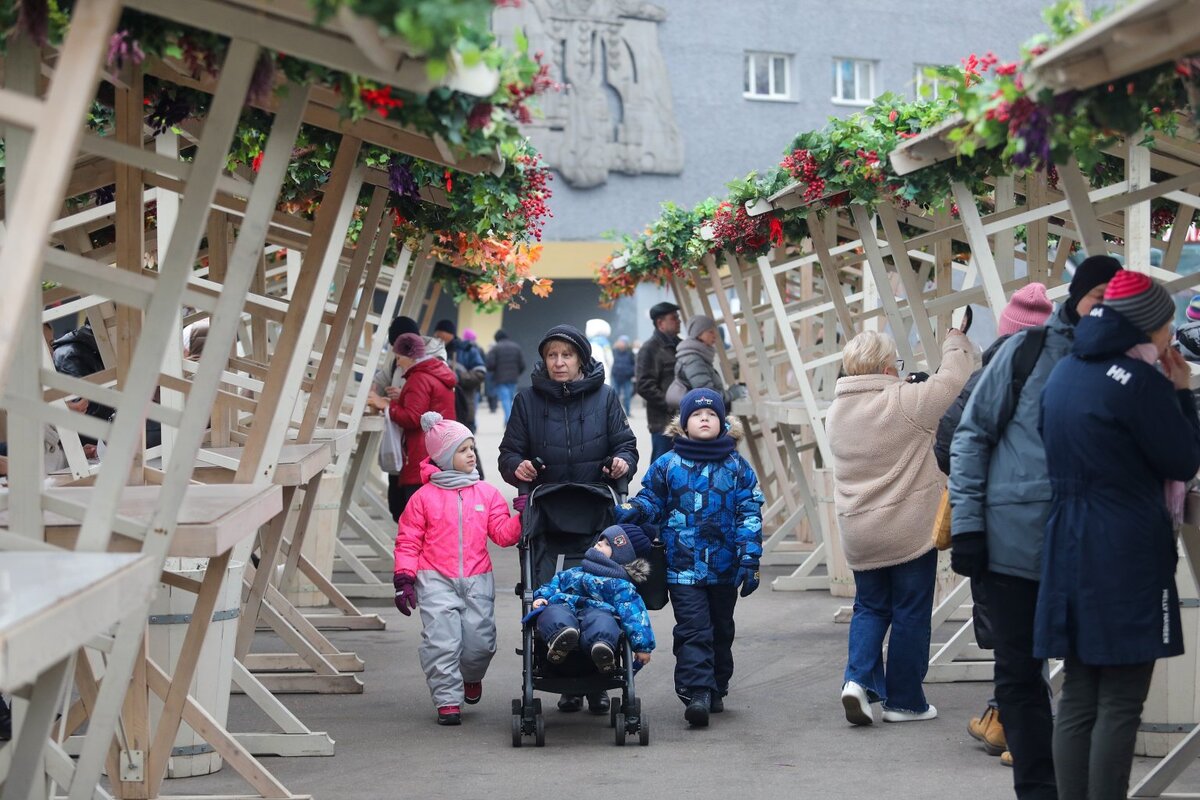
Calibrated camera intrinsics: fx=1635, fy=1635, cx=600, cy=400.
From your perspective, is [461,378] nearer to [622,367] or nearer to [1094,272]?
[1094,272]

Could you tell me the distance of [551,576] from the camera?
7.91 metres

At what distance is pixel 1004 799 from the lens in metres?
6.29

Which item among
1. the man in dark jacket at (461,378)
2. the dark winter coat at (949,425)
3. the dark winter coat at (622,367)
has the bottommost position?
the dark winter coat at (949,425)

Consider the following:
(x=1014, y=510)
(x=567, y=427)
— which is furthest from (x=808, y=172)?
(x=1014, y=510)

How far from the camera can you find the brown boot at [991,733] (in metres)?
7.00

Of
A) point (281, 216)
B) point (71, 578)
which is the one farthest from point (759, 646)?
point (71, 578)

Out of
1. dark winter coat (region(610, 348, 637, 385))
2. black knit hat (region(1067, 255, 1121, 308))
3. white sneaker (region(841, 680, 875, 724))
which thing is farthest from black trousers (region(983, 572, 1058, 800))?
dark winter coat (region(610, 348, 637, 385))

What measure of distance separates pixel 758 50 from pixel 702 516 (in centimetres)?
3054

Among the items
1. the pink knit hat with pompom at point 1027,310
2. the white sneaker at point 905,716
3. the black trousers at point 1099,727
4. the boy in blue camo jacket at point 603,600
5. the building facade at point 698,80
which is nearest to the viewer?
the black trousers at point 1099,727

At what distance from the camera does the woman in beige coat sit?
7594 millimetres

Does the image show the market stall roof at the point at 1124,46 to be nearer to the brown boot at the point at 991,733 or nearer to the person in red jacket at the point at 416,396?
the brown boot at the point at 991,733

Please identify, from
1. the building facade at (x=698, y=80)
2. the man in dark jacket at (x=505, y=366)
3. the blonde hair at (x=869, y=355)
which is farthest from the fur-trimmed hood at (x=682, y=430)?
the building facade at (x=698, y=80)

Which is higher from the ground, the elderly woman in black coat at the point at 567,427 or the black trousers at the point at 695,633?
the elderly woman in black coat at the point at 567,427

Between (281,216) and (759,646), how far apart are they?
4223 mm
